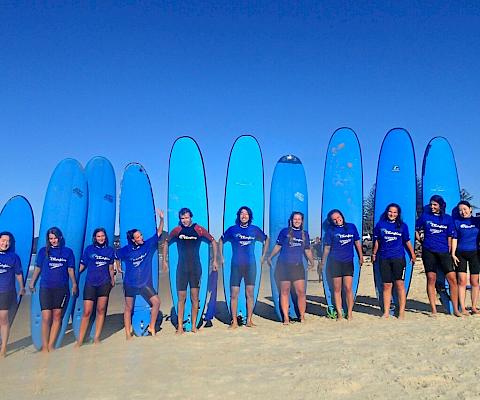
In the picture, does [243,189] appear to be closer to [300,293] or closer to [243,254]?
[243,254]

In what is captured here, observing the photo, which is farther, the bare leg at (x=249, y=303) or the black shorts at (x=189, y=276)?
the bare leg at (x=249, y=303)

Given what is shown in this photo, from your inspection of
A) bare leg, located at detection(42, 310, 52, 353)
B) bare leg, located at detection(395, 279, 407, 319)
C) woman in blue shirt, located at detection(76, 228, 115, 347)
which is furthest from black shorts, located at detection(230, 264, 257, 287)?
bare leg, located at detection(42, 310, 52, 353)

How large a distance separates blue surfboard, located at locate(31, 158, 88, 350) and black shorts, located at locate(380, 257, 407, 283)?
154 inches

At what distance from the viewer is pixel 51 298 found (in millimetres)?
4891

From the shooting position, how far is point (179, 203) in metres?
6.30

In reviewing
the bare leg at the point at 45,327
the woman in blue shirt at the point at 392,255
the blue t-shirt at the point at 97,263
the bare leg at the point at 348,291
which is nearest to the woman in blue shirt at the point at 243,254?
the bare leg at the point at 348,291

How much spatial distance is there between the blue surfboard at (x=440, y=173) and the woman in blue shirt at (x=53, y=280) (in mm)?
5014

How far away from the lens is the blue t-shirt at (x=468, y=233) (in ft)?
19.2

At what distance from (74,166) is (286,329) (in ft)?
11.2

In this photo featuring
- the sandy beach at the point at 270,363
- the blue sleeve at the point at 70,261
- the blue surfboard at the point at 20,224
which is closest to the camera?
the sandy beach at the point at 270,363

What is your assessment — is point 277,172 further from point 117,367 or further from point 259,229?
point 117,367

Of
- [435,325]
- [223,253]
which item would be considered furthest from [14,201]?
[435,325]

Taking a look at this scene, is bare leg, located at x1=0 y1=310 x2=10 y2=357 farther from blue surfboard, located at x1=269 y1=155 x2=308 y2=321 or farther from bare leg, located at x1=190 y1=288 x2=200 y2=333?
blue surfboard, located at x1=269 y1=155 x2=308 y2=321

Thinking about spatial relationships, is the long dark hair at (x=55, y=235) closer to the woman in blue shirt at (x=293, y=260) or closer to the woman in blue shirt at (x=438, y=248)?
the woman in blue shirt at (x=293, y=260)
